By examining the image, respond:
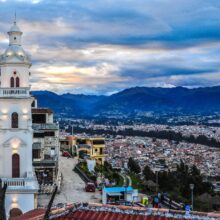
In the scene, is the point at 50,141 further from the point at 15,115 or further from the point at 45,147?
the point at 15,115

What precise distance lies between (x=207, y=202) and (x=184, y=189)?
4.28 meters

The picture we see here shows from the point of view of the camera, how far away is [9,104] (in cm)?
1644

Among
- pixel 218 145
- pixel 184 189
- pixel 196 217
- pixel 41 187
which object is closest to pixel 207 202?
pixel 184 189

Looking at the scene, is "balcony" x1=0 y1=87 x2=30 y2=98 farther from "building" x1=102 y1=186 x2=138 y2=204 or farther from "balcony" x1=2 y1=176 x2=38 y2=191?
"building" x1=102 y1=186 x2=138 y2=204

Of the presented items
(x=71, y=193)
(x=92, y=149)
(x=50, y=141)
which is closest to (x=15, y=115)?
(x=71, y=193)

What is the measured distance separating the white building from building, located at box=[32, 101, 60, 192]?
11.9 ft

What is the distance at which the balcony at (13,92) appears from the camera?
16328mm

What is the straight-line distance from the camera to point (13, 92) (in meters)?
16.4

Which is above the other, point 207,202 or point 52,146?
point 52,146

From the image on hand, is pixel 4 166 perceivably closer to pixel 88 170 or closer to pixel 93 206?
pixel 93 206

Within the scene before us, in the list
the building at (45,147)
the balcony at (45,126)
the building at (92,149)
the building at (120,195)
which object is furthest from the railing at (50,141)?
the building at (92,149)

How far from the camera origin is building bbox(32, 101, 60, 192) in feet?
67.6

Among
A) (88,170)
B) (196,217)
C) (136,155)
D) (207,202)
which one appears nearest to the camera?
(196,217)

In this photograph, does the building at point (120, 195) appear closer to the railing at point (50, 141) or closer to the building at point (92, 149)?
the railing at point (50, 141)
